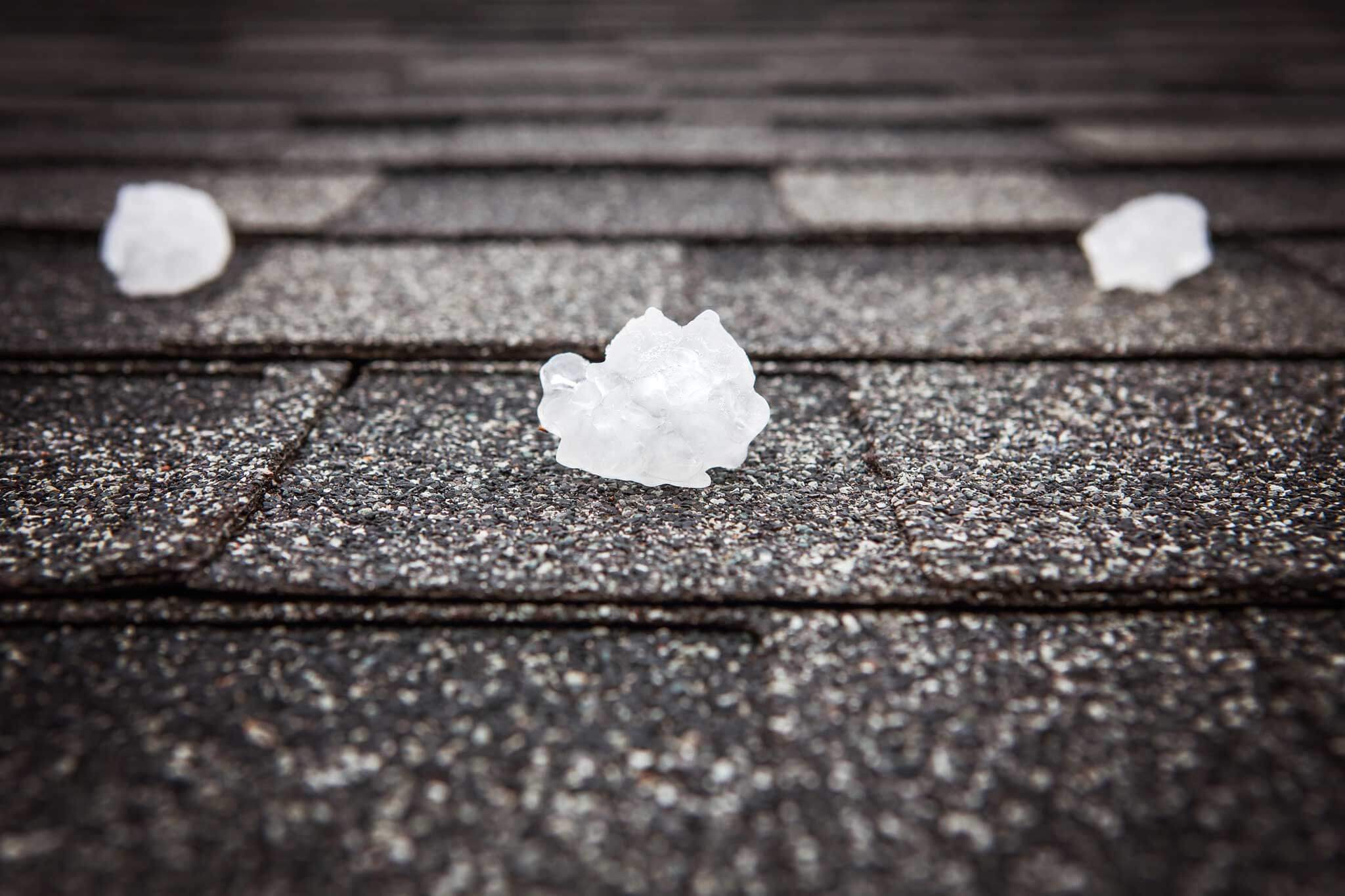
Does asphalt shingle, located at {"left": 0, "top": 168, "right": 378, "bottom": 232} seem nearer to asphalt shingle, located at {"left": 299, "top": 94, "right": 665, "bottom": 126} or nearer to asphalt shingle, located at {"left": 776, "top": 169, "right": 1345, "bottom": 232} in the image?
asphalt shingle, located at {"left": 299, "top": 94, "right": 665, "bottom": 126}

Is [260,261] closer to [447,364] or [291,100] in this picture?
[447,364]

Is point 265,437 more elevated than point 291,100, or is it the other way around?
point 291,100

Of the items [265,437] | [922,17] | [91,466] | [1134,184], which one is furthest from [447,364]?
[922,17]

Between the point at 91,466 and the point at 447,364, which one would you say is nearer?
the point at 91,466

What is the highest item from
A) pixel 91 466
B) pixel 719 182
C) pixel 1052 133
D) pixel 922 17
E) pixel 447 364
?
pixel 922 17

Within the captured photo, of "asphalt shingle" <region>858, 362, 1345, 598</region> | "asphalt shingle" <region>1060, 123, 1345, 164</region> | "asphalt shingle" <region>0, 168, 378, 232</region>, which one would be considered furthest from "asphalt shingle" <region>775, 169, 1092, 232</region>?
"asphalt shingle" <region>0, 168, 378, 232</region>

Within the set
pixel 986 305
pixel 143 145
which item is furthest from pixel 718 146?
pixel 143 145

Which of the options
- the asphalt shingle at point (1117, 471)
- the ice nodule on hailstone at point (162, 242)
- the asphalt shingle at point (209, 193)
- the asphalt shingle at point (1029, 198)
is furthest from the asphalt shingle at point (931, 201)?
the ice nodule on hailstone at point (162, 242)
